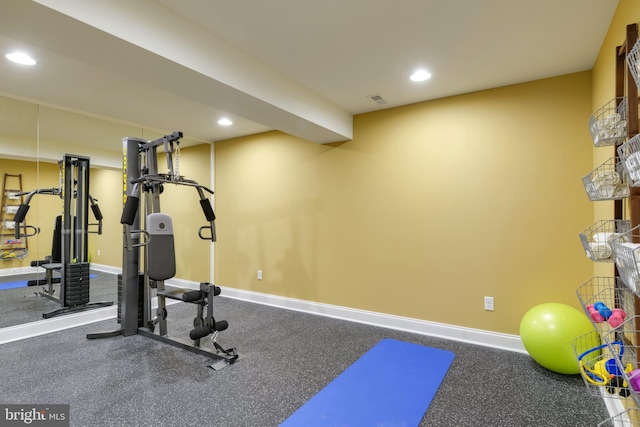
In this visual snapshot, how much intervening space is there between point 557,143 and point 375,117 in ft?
5.89

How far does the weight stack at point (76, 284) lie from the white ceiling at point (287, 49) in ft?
6.22

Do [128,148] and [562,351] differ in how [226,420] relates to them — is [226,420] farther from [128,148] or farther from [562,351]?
[128,148]

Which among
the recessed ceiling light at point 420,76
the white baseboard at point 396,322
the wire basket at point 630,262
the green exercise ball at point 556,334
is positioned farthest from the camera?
the white baseboard at point 396,322

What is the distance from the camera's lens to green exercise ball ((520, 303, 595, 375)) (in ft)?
7.59

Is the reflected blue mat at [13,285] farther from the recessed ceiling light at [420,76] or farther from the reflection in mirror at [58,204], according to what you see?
the recessed ceiling light at [420,76]

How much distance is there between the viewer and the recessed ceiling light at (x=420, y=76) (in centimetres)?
280

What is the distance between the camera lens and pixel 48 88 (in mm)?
3109

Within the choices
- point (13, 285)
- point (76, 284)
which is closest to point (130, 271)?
point (76, 284)

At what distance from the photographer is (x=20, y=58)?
2.54 m

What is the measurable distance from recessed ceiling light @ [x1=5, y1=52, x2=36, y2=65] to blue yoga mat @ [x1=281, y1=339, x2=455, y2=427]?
10.7ft

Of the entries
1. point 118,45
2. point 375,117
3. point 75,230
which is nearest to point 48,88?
point 75,230

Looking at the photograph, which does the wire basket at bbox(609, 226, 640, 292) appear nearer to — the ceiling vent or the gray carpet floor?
the gray carpet floor

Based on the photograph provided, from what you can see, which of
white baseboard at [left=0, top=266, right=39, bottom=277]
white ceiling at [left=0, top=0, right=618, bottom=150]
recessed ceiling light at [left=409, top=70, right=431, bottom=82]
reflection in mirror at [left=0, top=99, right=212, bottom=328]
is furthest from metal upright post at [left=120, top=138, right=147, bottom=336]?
recessed ceiling light at [left=409, top=70, right=431, bottom=82]

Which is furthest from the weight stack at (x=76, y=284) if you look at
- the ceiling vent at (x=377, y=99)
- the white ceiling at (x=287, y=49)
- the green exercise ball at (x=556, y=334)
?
the green exercise ball at (x=556, y=334)
